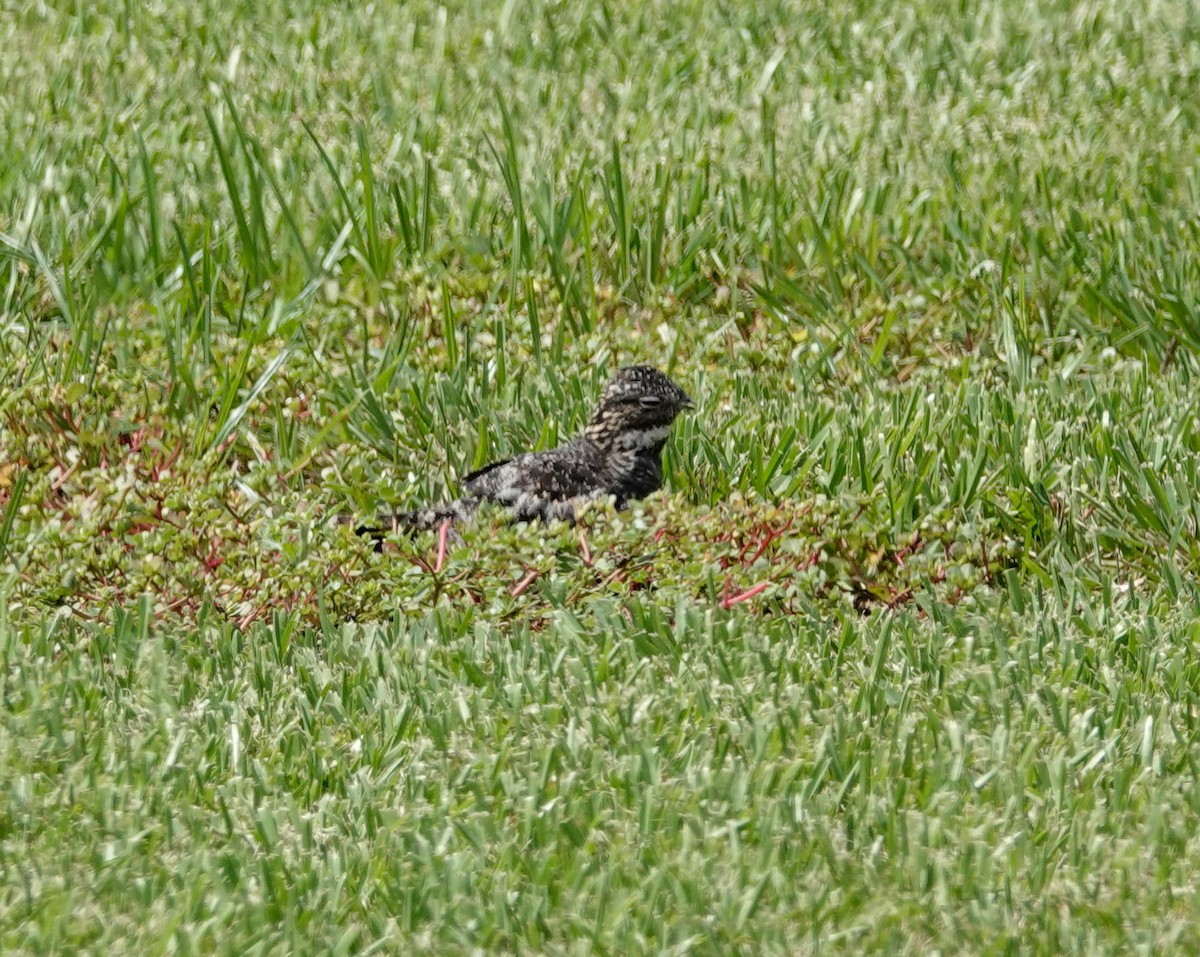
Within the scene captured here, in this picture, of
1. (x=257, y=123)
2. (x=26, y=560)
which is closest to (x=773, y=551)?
(x=26, y=560)

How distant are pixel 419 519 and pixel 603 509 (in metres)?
0.57

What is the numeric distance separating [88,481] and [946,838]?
309 centimetres

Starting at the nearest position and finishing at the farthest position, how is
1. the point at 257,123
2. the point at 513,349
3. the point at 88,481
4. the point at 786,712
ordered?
the point at 786,712, the point at 88,481, the point at 513,349, the point at 257,123

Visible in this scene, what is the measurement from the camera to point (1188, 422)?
19.8 ft

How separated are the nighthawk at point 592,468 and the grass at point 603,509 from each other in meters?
0.19

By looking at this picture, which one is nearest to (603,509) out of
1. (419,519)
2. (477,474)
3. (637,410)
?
(637,410)

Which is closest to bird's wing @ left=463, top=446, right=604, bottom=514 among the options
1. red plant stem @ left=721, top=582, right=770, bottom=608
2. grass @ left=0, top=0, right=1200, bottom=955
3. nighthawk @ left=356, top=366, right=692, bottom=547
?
nighthawk @ left=356, top=366, right=692, bottom=547

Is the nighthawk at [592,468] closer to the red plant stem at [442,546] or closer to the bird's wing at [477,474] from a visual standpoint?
the bird's wing at [477,474]

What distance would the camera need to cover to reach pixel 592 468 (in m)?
5.74

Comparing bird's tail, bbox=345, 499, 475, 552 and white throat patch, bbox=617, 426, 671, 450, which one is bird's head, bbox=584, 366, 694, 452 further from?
bird's tail, bbox=345, 499, 475, 552

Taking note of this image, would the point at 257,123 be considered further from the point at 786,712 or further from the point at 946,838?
the point at 946,838

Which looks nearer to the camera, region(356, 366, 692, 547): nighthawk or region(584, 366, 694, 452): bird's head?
region(356, 366, 692, 547): nighthawk

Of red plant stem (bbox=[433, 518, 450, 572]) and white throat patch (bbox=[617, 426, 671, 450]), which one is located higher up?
white throat patch (bbox=[617, 426, 671, 450])

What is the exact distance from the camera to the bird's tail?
5.55m
